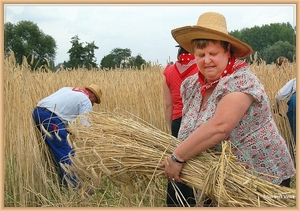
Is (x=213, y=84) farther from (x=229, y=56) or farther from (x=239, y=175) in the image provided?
(x=239, y=175)

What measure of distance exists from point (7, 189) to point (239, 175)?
169 cm

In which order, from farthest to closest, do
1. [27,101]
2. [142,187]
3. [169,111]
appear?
[169,111] < [27,101] < [142,187]

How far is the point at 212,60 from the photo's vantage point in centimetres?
150

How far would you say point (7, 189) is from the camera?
2.58m

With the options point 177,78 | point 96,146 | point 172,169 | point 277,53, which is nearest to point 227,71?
point 172,169

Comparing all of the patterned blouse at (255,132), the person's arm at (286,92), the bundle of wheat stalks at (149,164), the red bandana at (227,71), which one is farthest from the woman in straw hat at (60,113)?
the patterned blouse at (255,132)

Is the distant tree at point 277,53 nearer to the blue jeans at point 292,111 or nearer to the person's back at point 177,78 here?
the blue jeans at point 292,111

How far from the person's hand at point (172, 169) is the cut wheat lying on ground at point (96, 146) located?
3 centimetres

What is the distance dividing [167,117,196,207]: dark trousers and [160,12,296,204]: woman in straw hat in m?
0.17

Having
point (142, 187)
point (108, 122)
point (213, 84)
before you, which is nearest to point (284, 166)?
point (213, 84)

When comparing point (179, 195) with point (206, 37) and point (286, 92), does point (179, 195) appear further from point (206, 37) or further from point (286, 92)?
point (286, 92)

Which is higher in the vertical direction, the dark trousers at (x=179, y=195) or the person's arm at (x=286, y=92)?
the person's arm at (x=286, y=92)

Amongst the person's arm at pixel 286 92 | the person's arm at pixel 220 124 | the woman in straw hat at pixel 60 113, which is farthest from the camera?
the person's arm at pixel 286 92

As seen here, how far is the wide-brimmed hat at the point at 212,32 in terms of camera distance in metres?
→ 1.50
